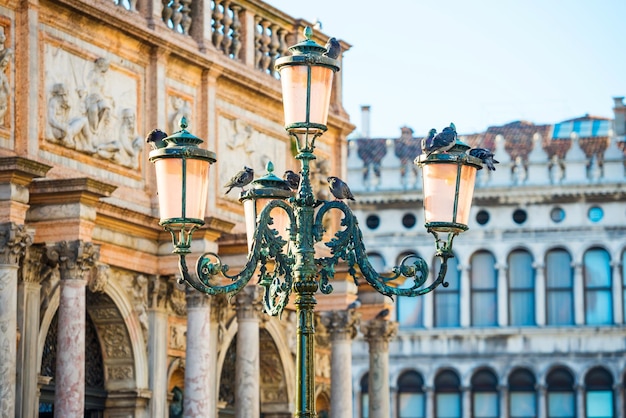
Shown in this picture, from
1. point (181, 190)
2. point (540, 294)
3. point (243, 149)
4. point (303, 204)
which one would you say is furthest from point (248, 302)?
point (540, 294)

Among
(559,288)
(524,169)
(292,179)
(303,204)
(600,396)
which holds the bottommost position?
(600,396)

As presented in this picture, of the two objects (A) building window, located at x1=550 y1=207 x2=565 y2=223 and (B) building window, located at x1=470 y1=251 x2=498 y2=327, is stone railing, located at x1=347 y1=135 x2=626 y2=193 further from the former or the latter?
(B) building window, located at x1=470 y1=251 x2=498 y2=327

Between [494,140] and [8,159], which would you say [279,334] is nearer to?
[8,159]

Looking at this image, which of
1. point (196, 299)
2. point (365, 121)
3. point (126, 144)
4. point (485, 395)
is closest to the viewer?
point (196, 299)

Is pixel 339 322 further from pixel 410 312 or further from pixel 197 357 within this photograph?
pixel 410 312

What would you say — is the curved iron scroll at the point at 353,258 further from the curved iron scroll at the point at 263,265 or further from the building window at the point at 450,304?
the building window at the point at 450,304

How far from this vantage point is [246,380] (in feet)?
90.0

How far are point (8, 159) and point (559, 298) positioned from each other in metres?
28.5

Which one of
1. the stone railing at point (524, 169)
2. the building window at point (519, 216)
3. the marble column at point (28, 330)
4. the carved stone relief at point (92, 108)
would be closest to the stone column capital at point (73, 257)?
the marble column at point (28, 330)

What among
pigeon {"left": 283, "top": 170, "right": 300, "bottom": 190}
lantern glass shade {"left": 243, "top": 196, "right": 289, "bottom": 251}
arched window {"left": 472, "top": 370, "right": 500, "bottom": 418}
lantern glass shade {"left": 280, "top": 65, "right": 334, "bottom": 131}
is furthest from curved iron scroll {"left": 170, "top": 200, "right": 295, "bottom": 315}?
arched window {"left": 472, "top": 370, "right": 500, "bottom": 418}

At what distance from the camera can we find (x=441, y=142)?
1452 centimetres

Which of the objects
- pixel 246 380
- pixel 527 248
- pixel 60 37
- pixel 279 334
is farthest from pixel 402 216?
pixel 60 37

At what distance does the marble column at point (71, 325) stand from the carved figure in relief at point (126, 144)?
296 cm

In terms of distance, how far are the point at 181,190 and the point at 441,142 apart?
2143 mm
